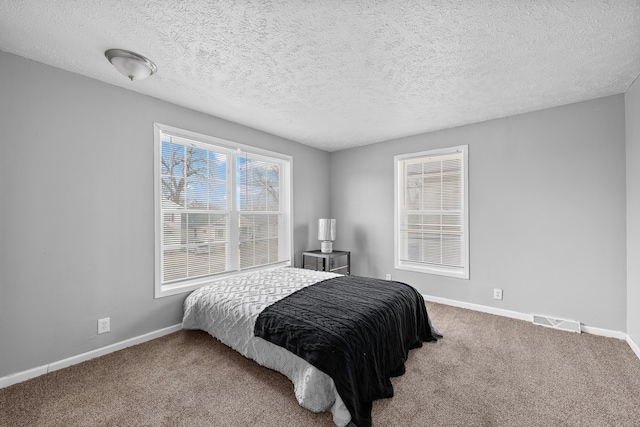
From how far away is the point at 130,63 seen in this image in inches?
77.0

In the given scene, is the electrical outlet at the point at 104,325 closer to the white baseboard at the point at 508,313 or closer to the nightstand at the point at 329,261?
the nightstand at the point at 329,261

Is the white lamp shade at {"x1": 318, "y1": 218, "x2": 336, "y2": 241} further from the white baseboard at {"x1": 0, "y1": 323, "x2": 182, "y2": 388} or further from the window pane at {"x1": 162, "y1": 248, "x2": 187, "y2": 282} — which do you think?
the white baseboard at {"x1": 0, "y1": 323, "x2": 182, "y2": 388}

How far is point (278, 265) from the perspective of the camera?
13.3 ft

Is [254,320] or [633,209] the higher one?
[633,209]

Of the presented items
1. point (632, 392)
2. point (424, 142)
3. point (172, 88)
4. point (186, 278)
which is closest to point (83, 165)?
point (172, 88)

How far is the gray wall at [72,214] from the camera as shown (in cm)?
196

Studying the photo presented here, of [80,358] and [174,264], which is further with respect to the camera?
[174,264]

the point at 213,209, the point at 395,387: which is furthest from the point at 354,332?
the point at 213,209

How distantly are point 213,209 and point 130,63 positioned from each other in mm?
1654

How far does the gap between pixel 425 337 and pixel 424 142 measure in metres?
2.56

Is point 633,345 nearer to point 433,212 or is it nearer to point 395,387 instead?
point 433,212

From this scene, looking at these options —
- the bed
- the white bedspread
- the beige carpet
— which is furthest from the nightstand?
the beige carpet

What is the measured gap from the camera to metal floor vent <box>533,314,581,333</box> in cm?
281

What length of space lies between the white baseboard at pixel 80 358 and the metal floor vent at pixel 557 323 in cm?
389
